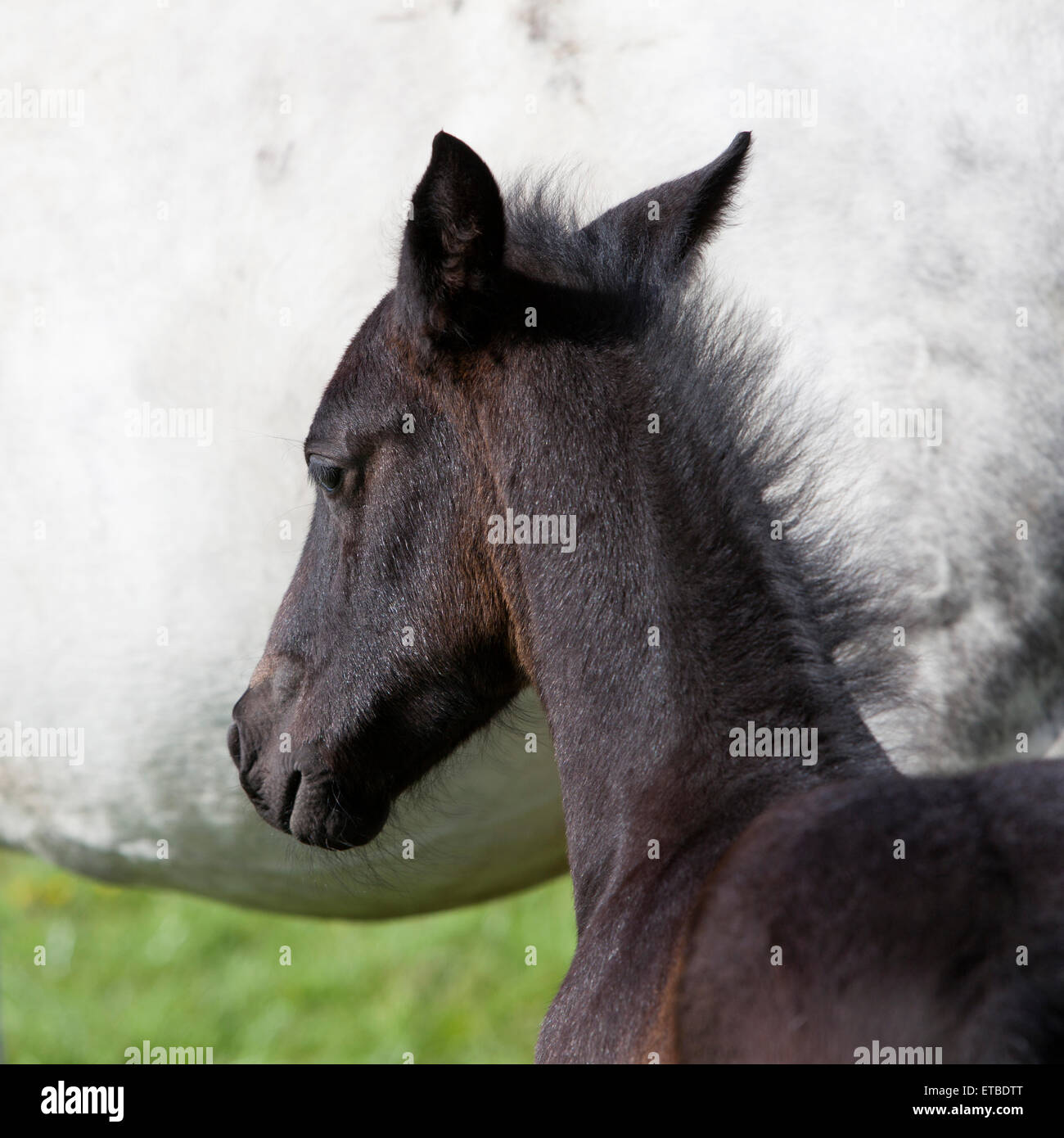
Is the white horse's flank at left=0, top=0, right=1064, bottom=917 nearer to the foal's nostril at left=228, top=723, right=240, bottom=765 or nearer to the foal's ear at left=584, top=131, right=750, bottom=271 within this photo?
the foal's ear at left=584, top=131, right=750, bottom=271

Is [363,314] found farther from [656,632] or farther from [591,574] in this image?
[656,632]

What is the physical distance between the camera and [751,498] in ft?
6.68

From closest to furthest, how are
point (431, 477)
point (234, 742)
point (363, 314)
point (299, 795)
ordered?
point (431, 477)
point (299, 795)
point (234, 742)
point (363, 314)

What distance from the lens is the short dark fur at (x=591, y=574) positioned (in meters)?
1.93

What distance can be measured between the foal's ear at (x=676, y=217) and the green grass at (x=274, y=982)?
3305 mm

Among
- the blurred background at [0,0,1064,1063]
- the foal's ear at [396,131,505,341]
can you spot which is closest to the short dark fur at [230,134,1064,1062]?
the foal's ear at [396,131,505,341]

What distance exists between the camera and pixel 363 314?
2.77 meters

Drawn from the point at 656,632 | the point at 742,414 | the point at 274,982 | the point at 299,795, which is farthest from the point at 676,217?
the point at 274,982

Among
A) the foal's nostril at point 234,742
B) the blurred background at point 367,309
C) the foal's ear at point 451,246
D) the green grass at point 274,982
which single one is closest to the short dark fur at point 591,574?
the foal's ear at point 451,246

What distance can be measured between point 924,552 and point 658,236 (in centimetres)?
71

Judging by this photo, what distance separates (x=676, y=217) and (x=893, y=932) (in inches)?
49.8
